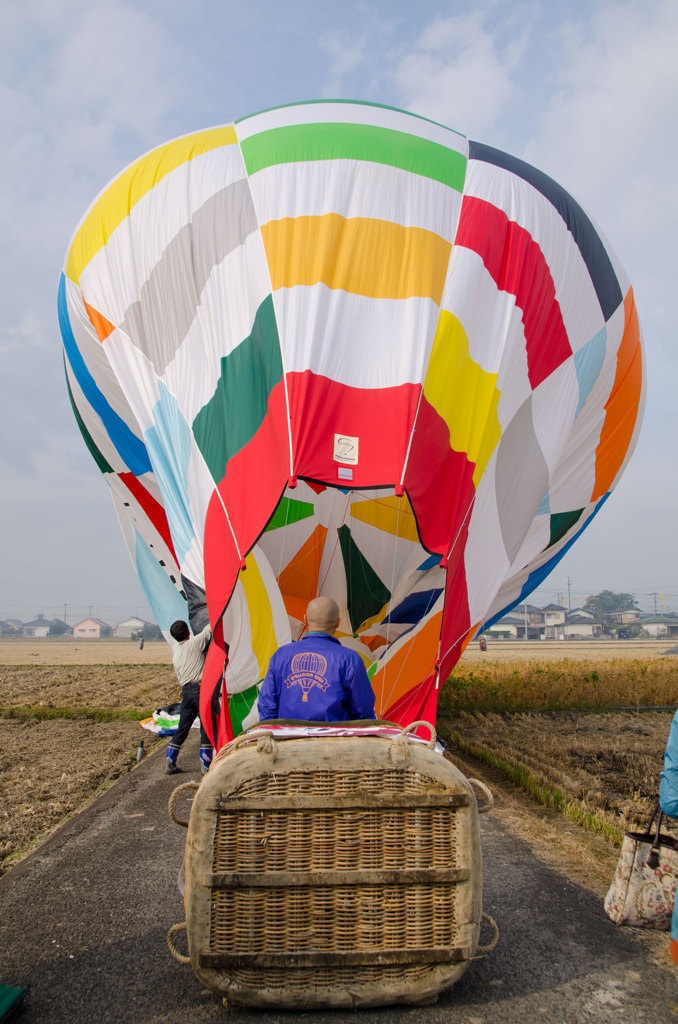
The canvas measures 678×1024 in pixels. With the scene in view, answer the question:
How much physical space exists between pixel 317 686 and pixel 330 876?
0.94m

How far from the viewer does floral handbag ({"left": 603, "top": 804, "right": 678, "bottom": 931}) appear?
3414 mm

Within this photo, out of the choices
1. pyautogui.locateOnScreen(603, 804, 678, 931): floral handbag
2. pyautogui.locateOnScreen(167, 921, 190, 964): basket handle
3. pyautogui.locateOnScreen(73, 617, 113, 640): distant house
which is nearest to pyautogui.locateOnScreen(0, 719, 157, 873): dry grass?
pyautogui.locateOnScreen(167, 921, 190, 964): basket handle

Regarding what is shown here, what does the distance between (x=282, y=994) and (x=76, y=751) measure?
6.44m

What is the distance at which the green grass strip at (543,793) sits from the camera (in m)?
5.18

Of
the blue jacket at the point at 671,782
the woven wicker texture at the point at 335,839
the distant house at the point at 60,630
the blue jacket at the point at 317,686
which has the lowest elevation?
the distant house at the point at 60,630

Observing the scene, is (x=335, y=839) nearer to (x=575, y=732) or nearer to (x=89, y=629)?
(x=575, y=732)

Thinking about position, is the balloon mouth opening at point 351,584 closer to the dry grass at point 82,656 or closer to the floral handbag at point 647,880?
the floral handbag at point 647,880

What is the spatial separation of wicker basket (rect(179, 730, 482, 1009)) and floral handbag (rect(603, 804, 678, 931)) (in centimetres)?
107

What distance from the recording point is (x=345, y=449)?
204 inches

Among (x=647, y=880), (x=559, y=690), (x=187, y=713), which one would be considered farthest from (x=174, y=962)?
(x=559, y=690)

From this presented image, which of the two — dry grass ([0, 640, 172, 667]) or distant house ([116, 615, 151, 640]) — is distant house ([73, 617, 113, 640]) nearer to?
distant house ([116, 615, 151, 640])

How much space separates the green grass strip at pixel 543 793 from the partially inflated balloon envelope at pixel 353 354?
1.31 meters

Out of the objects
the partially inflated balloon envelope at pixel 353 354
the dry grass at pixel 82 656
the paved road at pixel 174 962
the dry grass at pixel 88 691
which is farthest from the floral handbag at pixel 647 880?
the dry grass at pixel 82 656

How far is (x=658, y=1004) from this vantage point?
2.86m
